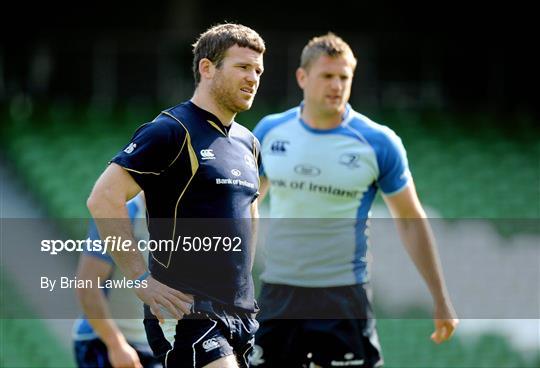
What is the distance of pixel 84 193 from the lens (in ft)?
34.8

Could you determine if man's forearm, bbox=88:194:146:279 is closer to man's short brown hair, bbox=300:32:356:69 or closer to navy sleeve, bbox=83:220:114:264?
navy sleeve, bbox=83:220:114:264

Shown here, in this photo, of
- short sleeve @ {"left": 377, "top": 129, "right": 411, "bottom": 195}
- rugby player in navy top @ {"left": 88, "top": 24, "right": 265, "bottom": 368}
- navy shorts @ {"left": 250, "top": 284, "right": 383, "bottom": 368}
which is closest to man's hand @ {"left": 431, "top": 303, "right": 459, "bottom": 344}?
navy shorts @ {"left": 250, "top": 284, "right": 383, "bottom": 368}

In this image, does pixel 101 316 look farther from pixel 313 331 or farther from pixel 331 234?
pixel 331 234

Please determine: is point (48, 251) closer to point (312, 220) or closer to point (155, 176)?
point (312, 220)

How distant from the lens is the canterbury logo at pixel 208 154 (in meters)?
3.74

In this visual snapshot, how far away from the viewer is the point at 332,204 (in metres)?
5.06

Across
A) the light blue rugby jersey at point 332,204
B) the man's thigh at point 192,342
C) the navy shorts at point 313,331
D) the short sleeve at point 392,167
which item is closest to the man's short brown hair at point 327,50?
the light blue rugby jersey at point 332,204

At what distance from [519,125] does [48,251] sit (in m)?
6.69

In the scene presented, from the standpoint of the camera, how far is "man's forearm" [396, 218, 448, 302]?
4.89 meters

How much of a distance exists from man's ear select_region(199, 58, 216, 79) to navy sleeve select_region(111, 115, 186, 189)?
0.95ft

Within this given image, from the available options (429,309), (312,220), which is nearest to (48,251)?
(429,309)

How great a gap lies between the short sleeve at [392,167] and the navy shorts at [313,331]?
1.87ft

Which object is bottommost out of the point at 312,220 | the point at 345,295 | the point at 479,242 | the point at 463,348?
the point at 463,348

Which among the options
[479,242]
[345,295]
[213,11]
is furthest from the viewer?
[213,11]
